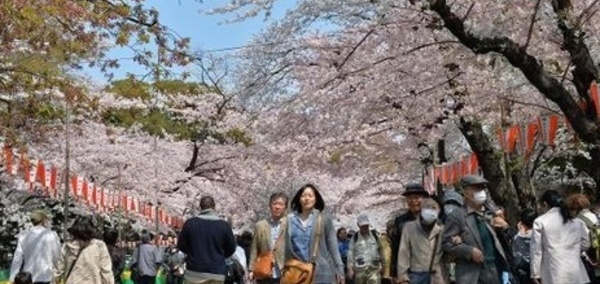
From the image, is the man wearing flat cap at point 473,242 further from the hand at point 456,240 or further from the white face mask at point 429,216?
the white face mask at point 429,216

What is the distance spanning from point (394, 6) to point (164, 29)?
307 cm

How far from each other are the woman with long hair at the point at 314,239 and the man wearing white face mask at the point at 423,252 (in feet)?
2.13

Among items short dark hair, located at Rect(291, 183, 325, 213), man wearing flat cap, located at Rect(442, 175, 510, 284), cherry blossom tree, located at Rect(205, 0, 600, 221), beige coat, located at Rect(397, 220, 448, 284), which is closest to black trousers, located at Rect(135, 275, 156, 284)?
cherry blossom tree, located at Rect(205, 0, 600, 221)

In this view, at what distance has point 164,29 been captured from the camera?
10.7m

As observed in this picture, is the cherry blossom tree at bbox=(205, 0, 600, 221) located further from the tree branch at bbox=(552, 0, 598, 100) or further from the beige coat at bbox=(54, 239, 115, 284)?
the beige coat at bbox=(54, 239, 115, 284)

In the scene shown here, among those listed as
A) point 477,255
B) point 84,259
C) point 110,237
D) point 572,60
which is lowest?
point 477,255

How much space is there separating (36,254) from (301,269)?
464 centimetres

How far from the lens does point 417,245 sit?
317 inches

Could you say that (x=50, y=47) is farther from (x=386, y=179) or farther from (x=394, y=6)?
(x=386, y=179)

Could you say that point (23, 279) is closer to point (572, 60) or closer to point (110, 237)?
point (110, 237)

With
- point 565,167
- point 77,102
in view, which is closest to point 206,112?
point 565,167

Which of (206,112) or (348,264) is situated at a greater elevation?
(206,112)

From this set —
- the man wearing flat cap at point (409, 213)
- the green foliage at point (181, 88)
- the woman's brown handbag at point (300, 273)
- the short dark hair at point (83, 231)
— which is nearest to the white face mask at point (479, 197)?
the man wearing flat cap at point (409, 213)

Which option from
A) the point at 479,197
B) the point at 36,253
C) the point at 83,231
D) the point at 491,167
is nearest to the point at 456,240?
the point at 479,197
